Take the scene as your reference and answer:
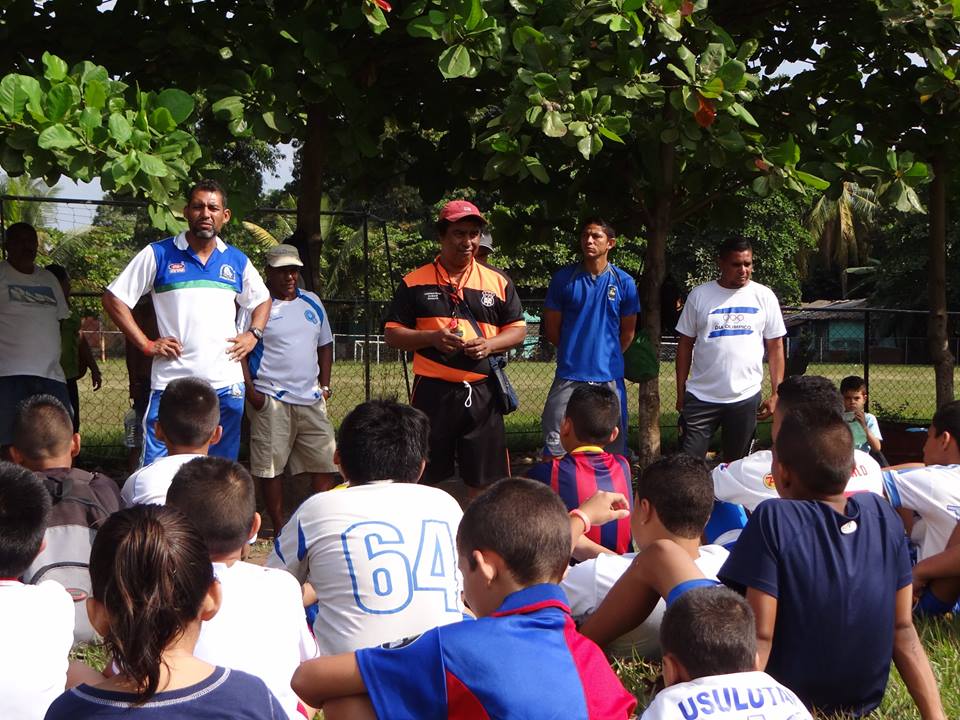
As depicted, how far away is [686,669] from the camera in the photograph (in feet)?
8.27

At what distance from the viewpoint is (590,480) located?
15.6 feet

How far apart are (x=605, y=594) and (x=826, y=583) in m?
1.00

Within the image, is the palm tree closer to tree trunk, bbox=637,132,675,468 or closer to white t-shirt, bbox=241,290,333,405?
tree trunk, bbox=637,132,675,468

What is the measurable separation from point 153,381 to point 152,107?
1.45 meters

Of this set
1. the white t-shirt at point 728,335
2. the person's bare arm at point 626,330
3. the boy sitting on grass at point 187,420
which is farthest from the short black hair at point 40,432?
the white t-shirt at point 728,335

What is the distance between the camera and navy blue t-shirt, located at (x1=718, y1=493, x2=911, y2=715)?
3242 mm

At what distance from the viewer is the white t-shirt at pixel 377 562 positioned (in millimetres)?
3268

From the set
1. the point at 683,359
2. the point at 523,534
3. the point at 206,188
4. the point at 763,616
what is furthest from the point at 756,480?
the point at 206,188

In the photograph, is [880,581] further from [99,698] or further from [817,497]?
[99,698]

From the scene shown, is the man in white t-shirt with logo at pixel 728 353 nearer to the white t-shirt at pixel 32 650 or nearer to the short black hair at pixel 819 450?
the short black hair at pixel 819 450

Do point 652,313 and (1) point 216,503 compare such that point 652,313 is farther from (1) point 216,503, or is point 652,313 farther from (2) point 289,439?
(1) point 216,503

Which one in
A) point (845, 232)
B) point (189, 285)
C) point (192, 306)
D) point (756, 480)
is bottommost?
point (756, 480)

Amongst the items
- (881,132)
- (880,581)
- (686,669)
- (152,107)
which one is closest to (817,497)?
(880,581)

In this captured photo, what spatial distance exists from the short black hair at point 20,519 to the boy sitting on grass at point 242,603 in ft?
1.22
